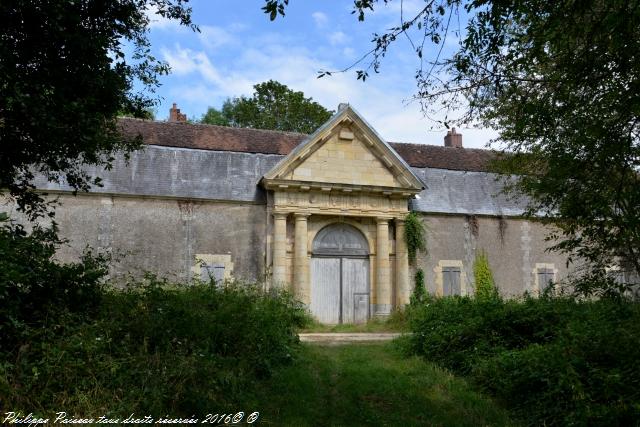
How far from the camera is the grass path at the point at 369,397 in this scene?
6184 mm

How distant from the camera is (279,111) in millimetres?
32969

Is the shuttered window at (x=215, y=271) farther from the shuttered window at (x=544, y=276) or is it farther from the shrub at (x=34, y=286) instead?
the shuttered window at (x=544, y=276)

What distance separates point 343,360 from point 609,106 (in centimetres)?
586

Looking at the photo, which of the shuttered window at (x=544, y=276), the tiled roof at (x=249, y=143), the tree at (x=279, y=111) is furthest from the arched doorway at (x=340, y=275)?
the tree at (x=279, y=111)

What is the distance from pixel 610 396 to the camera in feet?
18.8

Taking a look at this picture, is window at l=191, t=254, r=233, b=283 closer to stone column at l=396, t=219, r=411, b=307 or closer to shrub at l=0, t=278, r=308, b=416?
stone column at l=396, t=219, r=411, b=307

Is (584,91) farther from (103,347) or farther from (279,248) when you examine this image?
(279,248)

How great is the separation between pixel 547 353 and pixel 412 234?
9695 mm

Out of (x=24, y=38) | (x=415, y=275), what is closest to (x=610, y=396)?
(x=24, y=38)

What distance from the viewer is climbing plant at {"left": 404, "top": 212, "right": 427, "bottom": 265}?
54.1ft

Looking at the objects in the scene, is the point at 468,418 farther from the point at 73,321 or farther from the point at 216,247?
the point at 216,247

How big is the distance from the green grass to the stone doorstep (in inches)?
39.2

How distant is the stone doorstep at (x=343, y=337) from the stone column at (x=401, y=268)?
3168 mm

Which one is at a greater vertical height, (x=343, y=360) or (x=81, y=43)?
(x=81, y=43)
